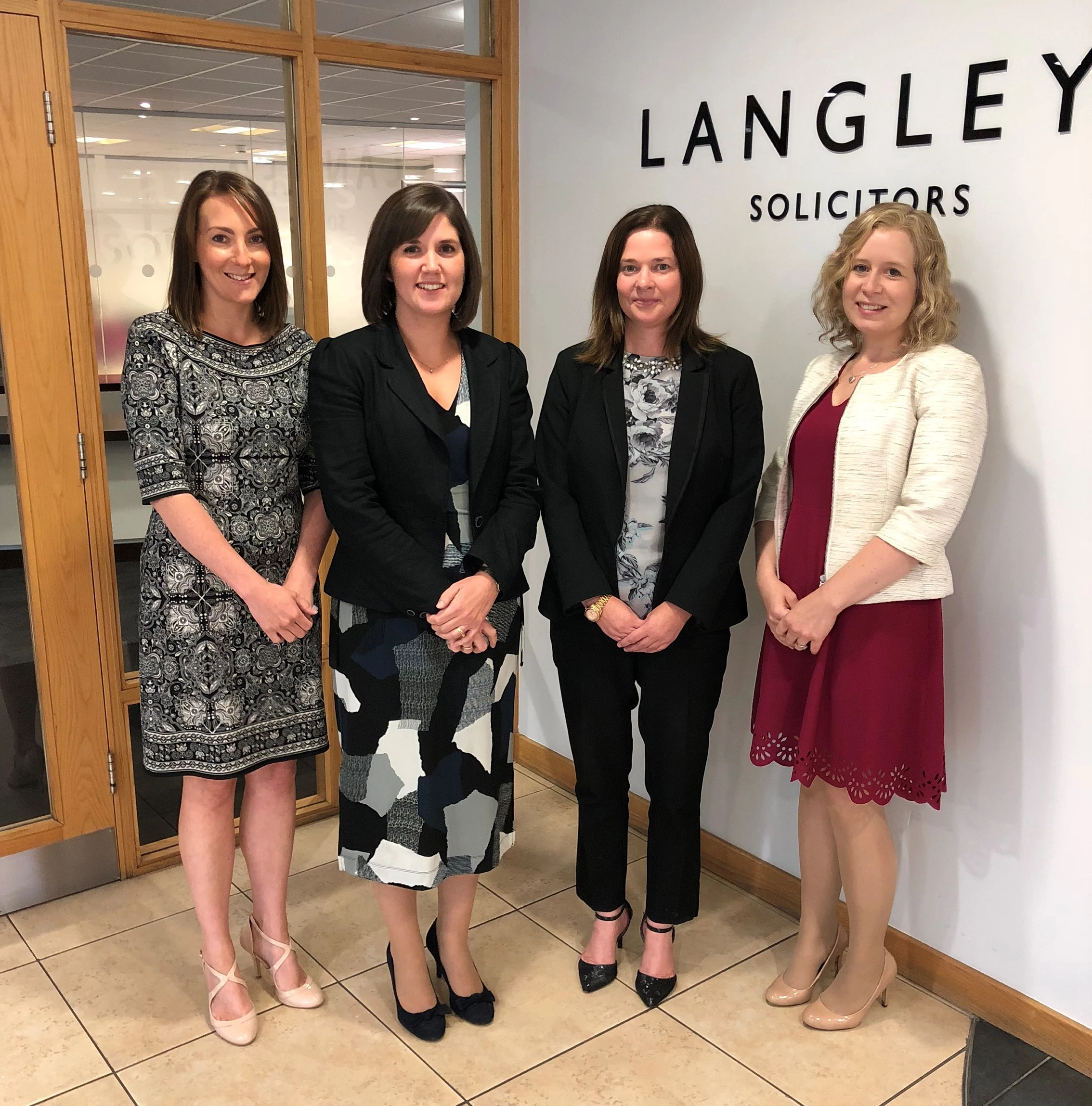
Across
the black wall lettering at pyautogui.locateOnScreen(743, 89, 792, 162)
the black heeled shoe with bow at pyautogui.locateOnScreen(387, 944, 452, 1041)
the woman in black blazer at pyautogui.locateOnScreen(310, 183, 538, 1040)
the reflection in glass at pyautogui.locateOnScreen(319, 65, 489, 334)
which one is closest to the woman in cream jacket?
the black wall lettering at pyautogui.locateOnScreen(743, 89, 792, 162)

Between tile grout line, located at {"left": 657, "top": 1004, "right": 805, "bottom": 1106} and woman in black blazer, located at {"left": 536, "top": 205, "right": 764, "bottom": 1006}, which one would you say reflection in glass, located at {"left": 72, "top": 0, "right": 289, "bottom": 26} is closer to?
woman in black blazer, located at {"left": 536, "top": 205, "right": 764, "bottom": 1006}

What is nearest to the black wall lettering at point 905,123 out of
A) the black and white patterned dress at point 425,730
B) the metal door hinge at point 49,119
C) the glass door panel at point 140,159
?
A: the black and white patterned dress at point 425,730

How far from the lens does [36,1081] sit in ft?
7.16

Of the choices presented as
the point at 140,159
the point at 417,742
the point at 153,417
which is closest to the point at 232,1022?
the point at 417,742

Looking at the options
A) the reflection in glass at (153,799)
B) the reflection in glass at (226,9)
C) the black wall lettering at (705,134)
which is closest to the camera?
the reflection in glass at (226,9)

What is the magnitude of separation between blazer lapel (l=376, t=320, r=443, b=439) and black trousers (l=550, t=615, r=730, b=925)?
0.57 m

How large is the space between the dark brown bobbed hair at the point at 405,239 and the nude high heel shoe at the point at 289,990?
139 cm

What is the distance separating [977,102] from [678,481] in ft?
3.06

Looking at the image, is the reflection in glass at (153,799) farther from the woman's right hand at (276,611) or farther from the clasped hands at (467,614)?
the clasped hands at (467,614)

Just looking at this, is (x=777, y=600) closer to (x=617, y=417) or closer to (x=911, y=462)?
(x=911, y=462)

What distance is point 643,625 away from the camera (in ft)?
7.28

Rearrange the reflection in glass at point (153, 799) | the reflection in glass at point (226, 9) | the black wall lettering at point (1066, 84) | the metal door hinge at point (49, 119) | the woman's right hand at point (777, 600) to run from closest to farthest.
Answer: the black wall lettering at point (1066, 84) → the woman's right hand at point (777, 600) → the metal door hinge at point (49, 119) → the reflection in glass at point (226, 9) → the reflection in glass at point (153, 799)

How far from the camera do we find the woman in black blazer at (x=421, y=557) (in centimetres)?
202

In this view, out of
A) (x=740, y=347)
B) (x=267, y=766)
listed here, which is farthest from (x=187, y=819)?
(x=740, y=347)
